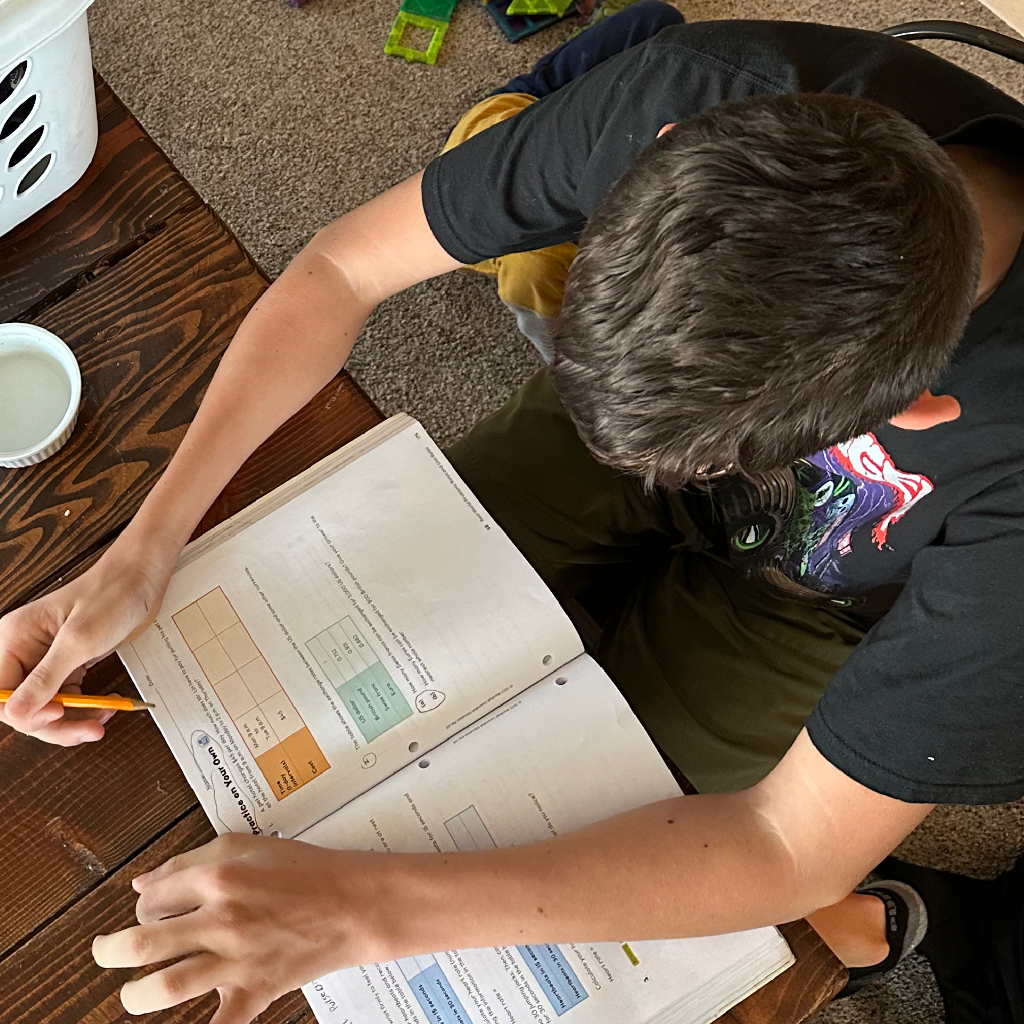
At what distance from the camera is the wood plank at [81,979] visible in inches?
20.9

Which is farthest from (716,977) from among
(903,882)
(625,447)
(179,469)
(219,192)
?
(219,192)

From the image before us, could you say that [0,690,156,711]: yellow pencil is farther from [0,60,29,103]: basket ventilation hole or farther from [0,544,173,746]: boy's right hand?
[0,60,29,103]: basket ventilation hole

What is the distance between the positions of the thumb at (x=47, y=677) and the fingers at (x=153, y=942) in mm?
145

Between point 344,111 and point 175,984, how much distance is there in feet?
4.03

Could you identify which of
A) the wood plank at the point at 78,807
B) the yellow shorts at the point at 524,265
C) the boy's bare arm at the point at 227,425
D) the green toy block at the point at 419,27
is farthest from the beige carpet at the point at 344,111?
the wood plank at the point at 78,807

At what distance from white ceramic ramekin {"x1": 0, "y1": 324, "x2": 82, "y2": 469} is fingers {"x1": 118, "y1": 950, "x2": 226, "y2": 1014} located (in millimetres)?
340

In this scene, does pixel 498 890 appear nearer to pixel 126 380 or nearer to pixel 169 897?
pixel 169 897

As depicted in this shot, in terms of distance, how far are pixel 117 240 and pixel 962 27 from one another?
74 cm

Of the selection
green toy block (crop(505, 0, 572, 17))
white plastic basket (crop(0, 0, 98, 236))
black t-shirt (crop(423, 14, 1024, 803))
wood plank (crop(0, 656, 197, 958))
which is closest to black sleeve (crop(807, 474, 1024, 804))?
black t-shirt (crop(423, 14, 1024, 803))

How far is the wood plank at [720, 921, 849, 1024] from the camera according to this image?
0.54 m

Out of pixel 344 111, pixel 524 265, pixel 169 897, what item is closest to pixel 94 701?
pixel 169 897

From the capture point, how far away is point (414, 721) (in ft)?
1.90

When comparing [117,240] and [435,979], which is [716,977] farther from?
[117,240]

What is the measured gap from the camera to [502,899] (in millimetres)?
539
